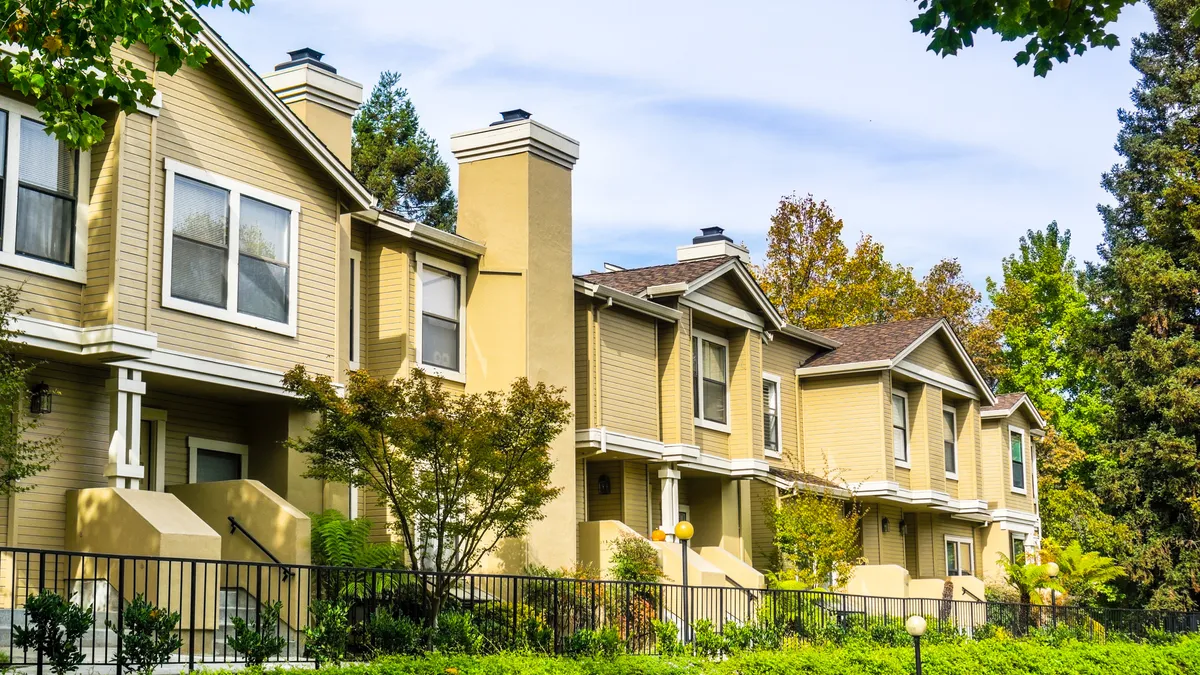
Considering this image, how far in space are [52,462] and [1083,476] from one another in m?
49.5

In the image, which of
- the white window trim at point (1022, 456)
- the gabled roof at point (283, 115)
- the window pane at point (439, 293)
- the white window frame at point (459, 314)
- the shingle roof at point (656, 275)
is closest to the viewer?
the gabled roof at point (283, 115)

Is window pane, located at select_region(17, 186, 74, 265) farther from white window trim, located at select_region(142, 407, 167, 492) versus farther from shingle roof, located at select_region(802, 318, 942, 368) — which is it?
shingle roof, located at select_region(802, 318, 942, 368)

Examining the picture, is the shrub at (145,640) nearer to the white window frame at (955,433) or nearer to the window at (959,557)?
the white window frame at (955,433)

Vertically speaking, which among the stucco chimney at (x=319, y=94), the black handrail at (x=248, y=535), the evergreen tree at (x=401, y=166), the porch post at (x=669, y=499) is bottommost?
the black handrail at (x=248, y=535)

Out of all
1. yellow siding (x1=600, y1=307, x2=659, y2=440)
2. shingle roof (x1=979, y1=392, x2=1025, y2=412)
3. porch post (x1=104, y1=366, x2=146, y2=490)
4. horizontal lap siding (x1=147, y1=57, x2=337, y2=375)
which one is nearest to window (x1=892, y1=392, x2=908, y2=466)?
shingle roof (x1=979, y1=392, x2=1025, y2=412)

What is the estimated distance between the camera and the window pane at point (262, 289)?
19828mm

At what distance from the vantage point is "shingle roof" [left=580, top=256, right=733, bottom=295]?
100 ft

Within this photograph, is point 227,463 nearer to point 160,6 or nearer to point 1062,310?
point 160,6

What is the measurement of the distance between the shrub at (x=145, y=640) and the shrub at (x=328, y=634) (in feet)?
6.14

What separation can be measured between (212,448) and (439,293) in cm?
542

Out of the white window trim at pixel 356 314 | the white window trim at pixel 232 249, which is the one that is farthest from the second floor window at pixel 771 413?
the white window trim at pixel 232 249

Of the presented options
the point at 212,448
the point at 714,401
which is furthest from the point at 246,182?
the point at 714,401

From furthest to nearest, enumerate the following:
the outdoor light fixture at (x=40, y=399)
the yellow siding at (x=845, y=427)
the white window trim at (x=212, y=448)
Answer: the yellow siding at (x=845, y=427)
the white window trim at (x=212, y=448)
the outdoor light fixture at (x=40, y=399)

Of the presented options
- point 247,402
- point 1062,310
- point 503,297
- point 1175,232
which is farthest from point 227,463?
point 1062,310
